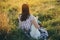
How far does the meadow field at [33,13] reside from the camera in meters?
8.37

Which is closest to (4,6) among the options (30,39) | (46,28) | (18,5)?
(18,5)

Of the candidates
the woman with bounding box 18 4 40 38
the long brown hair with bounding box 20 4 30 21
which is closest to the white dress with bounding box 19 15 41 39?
the woman with bounding box 18 4 40 38

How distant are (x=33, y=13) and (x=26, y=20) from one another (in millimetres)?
2156

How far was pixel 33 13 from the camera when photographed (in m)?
10.5

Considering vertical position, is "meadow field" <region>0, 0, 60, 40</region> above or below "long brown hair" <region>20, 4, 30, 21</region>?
below

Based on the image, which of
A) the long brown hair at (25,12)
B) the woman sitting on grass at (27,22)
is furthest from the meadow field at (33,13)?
the long brown hair at (25,12)

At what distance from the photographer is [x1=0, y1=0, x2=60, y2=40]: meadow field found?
8367mm

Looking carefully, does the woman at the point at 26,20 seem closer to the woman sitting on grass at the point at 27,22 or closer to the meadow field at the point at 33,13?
the woman sitting on grass at the point at 27,22

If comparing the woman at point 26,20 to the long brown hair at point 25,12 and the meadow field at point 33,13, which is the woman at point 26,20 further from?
the meadow field at point 33,13

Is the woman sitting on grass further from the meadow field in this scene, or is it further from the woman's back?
the meadow field

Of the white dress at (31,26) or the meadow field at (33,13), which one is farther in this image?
the meadow field at (33,13)

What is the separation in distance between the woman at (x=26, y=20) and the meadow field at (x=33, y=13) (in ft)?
0.58

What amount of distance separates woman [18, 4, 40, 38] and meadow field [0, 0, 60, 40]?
0.58 feet

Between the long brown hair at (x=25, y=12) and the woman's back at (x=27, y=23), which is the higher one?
the long brown hair at (x=25, y=12)
